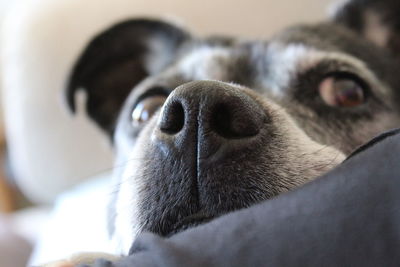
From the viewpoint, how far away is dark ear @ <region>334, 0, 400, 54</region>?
183 cm

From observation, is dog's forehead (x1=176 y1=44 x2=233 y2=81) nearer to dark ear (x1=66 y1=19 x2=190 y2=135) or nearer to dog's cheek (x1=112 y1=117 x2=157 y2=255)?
dark ear (x1=66 y1=19 x2=190 y2=135)

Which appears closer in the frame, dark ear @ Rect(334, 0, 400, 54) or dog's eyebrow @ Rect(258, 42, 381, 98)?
dog's eyebrow @ Rect(258, 42, 381, 98)

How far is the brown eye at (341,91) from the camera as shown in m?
1.38

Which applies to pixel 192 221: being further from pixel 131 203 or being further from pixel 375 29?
pixel 375 29

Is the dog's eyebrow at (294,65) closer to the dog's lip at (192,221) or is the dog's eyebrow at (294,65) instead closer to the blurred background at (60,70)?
the dog's lip at (192,221)

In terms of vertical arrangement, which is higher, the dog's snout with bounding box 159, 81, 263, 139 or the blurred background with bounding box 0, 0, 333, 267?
the dog's snout with bounding box 159, 81, 263, 139

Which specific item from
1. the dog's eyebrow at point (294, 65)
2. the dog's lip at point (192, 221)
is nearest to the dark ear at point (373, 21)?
the dog's eyebrow at point (294, 65)

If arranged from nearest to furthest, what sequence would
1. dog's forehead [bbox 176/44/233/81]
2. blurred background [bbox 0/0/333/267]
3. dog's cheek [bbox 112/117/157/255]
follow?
dog's cheek [bbox 112/117/157/255] < dog's forehead [bbox 176/44/233/81] < blurred background [bbox 0/0/333/267]

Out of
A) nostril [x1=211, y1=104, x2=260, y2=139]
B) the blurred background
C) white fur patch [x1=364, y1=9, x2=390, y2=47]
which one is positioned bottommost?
the blurred background

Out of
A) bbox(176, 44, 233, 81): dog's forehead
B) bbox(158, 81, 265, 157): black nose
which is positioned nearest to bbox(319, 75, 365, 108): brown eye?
bbox(176, 44, 233, 81): dog's forehead

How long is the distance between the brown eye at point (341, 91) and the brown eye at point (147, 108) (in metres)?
0.48

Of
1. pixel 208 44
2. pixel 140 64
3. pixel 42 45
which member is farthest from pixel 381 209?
pixel 42 45

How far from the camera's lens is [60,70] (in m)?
2.43

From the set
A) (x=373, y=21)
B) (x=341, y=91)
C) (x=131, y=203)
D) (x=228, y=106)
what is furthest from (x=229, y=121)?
(x=373, y=21)
